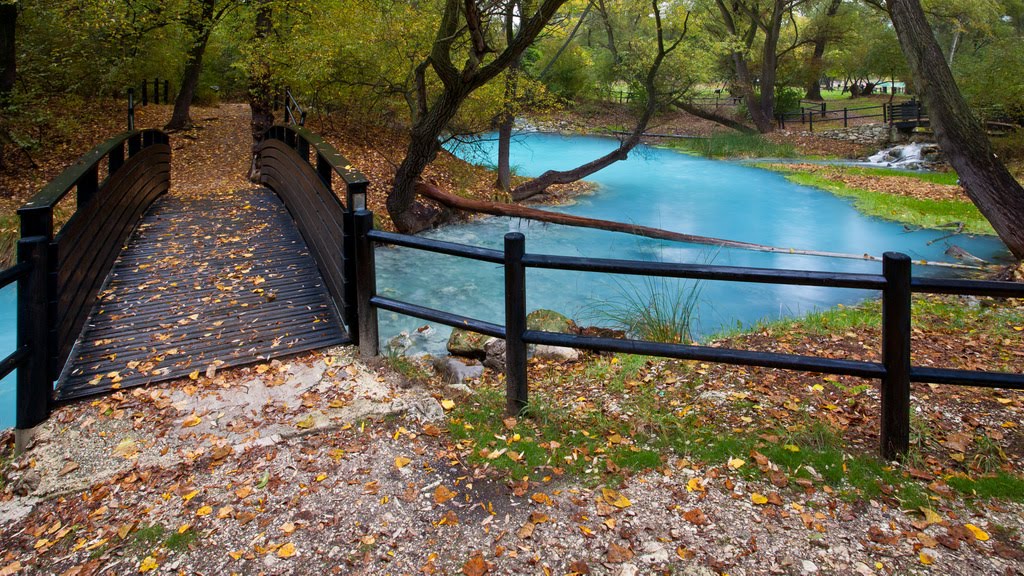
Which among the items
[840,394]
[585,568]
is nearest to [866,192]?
[840,394]

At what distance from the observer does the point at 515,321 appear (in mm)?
3986

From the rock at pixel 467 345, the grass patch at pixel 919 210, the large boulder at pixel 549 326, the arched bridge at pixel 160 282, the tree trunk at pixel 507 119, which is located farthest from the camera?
the tree trunk at pixel 507 119

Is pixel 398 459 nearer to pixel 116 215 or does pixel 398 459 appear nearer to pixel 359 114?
pixel 116 215

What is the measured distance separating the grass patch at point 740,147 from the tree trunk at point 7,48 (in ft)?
79.1

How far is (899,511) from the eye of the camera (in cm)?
331

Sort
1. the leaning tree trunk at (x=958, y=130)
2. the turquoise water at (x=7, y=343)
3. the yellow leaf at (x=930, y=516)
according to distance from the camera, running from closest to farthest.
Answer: the yellow leaf at (x=930, y=516) < the turquoise water at (x=7, y=343) < the leaning tree trunk at (x=958, y=130)

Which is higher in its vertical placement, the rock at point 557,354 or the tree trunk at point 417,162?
the tree trunk at point 417,162

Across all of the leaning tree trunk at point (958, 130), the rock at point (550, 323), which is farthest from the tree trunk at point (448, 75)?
the leaning tree trunk at point (958, 130)

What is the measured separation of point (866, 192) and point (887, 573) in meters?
20.8

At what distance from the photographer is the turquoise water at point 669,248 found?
36.7 ft

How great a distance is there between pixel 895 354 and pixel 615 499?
5.00 ft

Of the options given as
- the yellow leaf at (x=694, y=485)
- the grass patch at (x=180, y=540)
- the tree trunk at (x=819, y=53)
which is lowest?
the grass patch at (x=180, y=540)

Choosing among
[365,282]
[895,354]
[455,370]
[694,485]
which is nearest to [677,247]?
[455,370]

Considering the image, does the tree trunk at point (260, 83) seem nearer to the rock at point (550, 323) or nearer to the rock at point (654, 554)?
the rock at point (550, 323)
